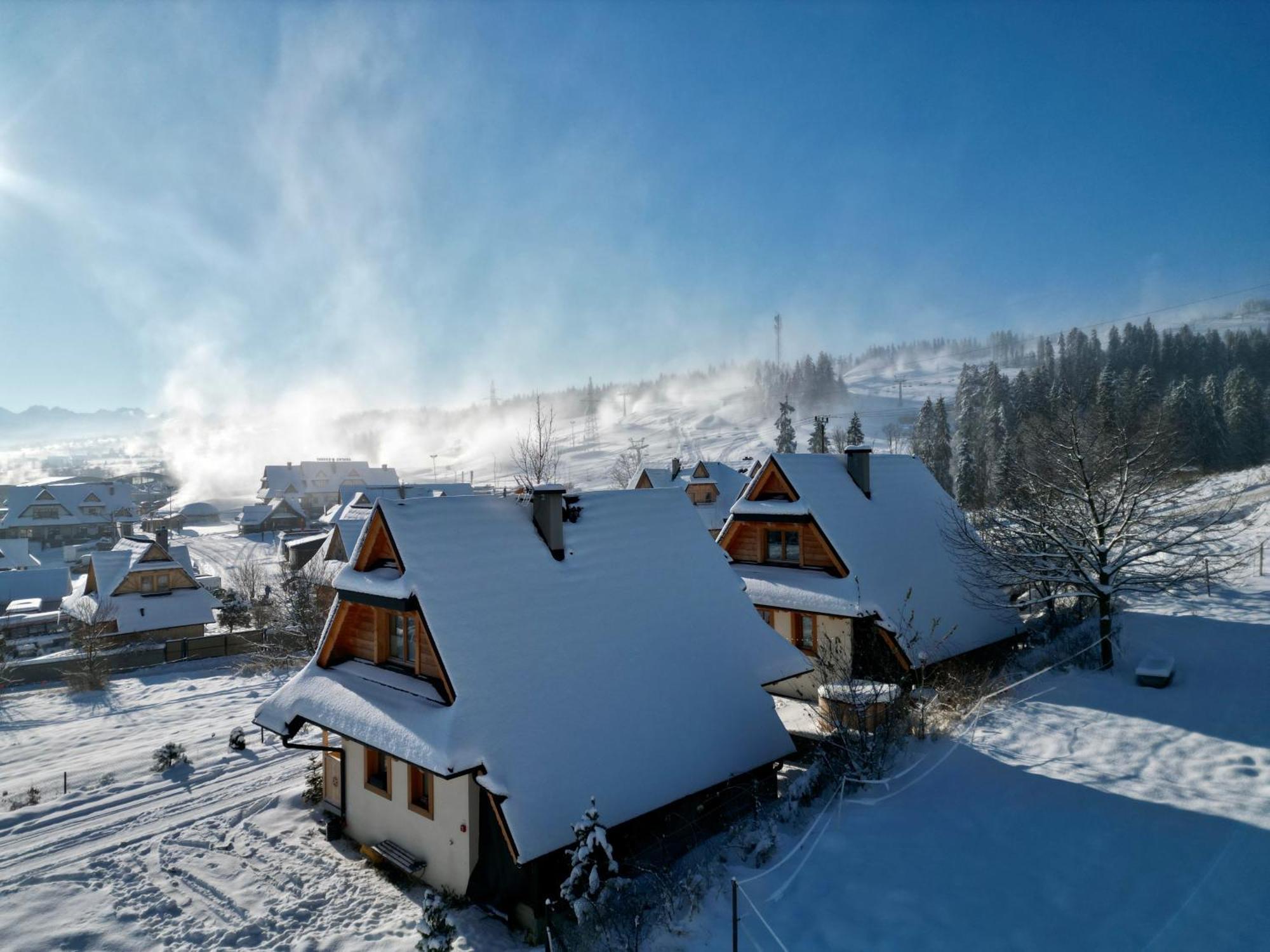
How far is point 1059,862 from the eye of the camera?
885 centimetres

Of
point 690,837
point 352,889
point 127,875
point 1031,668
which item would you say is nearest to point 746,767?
point 690,837

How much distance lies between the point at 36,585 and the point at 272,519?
38302 mm

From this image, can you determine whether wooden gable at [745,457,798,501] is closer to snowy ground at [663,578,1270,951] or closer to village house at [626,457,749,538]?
snowy ground at [663,578,1270,951]

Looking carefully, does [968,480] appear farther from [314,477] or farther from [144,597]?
[314,477]

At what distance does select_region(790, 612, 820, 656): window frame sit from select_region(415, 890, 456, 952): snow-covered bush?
12504 millimetres

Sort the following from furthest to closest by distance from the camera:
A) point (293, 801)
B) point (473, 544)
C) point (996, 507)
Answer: point (996, 507) → point (293, 801) → point (473, 544)

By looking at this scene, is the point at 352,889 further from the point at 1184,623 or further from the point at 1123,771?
the point at 1184,623

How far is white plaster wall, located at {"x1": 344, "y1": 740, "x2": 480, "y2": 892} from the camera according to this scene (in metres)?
11.2

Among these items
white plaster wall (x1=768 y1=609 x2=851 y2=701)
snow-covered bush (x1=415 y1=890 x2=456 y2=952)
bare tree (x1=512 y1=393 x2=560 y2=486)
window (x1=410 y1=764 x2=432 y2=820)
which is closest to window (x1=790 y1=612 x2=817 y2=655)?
white plaster wall (x1=768 y1=609 x2=851 y2=701)

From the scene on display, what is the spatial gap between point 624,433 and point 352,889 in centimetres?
15089

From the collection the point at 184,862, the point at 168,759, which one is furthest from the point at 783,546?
the point at 168,759

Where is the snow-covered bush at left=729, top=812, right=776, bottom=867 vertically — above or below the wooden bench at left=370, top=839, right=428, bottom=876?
above

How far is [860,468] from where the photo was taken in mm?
22656

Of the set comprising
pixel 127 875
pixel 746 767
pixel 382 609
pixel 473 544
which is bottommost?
pixel 127 875
